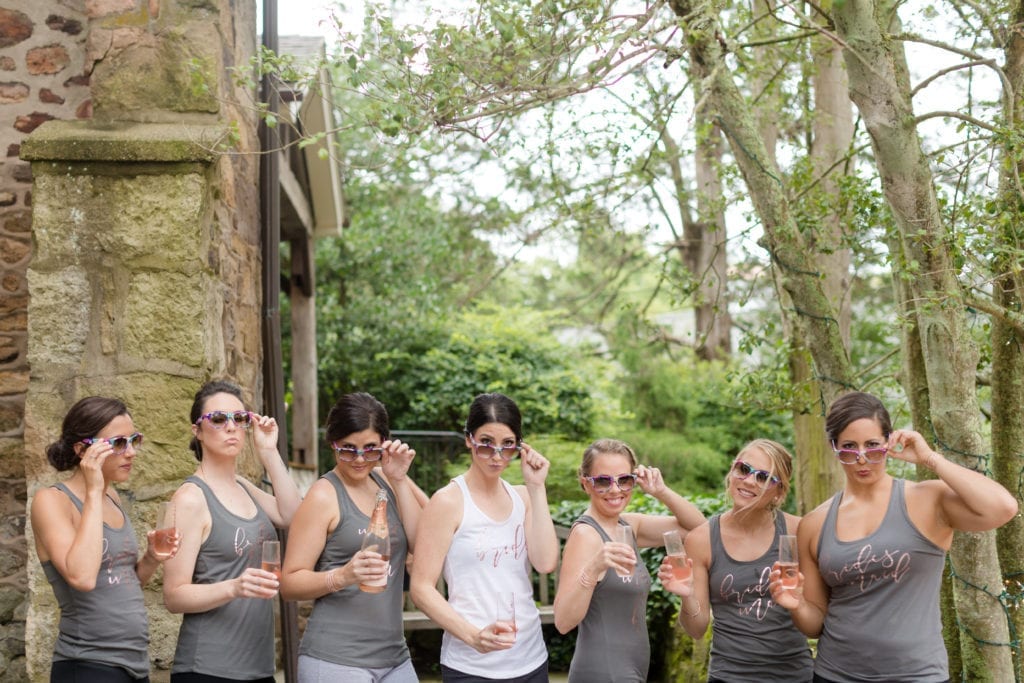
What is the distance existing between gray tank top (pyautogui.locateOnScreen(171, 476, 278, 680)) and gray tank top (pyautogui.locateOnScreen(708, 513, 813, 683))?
157 centimetres

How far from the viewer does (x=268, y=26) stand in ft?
22.8

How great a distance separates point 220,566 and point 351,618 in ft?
1.54

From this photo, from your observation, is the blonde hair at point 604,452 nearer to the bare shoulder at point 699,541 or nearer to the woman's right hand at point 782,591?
the bare shoulder at point 699,541

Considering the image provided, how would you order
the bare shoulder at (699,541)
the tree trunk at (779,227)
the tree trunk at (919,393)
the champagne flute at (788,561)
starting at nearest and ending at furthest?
the champagne flute at (788,561), the bare shoulder at (699,541), the tree trunk at (919,393), the tree trunk at (779,227)

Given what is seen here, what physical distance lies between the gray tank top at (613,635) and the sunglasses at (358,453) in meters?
0.84

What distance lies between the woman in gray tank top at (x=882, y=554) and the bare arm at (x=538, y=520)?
79cm

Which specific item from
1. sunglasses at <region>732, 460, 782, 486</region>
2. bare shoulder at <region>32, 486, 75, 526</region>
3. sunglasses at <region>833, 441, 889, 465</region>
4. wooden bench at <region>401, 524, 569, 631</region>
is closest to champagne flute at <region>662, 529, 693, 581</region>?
sunglasses at <region>732, 460, 782, 486</region>

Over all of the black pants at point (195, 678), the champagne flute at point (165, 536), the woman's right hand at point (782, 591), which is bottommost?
the black pants at point (195, 678)

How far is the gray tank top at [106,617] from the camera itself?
3.30m

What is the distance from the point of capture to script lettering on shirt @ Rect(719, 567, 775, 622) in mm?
3506

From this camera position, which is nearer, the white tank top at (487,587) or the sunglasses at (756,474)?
the white tank top at (487,587)

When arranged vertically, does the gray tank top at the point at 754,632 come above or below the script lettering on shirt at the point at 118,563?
below

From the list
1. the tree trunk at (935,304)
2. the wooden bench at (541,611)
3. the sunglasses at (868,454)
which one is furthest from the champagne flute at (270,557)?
the wooden bench at (541,611)

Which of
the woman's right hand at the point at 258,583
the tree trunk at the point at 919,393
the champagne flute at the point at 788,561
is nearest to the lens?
the woman's right hand at the point at 258,583
